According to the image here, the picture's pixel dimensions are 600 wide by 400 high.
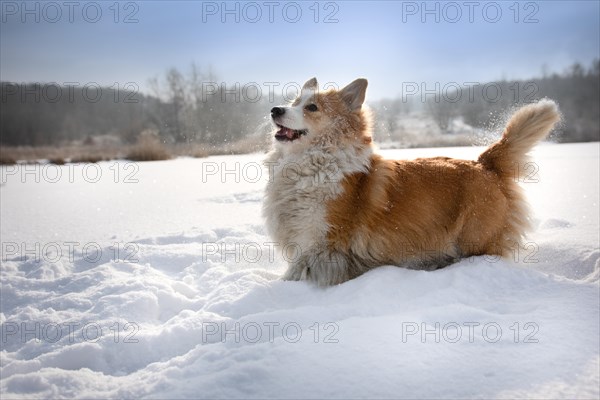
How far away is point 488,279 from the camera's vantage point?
2.86m

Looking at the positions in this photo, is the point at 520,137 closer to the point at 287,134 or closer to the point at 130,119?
the point at 287,134

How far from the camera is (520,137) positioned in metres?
3.66

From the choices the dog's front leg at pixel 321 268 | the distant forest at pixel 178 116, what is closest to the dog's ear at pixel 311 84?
the dog's front leg at pixel 321 268

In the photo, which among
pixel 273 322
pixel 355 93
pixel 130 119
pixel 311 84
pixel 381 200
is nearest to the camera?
pixel 273 322

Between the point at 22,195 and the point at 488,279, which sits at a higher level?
the point at 22,195

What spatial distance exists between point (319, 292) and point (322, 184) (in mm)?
1023

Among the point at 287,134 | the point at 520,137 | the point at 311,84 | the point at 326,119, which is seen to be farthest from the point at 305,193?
the point at 520,137

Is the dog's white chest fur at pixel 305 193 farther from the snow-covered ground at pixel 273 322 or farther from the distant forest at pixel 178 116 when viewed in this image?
the distant forest at pixel 178 116

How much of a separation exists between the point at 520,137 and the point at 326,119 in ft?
6.29

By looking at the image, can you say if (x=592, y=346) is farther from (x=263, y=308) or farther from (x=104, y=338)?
(x=104, y=338)

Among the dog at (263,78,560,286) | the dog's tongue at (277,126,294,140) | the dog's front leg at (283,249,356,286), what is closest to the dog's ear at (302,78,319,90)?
the dog at (263,78,560,286)

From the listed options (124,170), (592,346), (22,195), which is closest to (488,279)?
(592,346)

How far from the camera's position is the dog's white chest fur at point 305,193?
3.43 m

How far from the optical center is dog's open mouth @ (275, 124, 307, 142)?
379 centimetres
